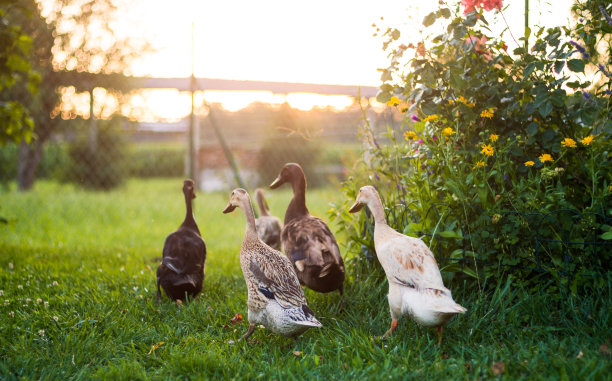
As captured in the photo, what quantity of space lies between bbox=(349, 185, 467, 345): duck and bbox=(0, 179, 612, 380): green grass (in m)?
0.21

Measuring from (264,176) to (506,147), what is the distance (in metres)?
6.21

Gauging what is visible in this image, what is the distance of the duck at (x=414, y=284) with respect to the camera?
2.64 m

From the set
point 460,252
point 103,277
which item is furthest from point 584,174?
point 103,277

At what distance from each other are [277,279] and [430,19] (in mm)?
2152

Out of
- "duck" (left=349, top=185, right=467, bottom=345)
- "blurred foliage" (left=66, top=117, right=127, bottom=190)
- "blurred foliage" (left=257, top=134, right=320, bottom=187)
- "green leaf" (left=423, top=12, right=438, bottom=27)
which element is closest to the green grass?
"duck" (left=349, top=185, right=467, bottom=345)

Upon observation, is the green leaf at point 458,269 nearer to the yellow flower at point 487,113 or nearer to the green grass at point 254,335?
the green grass at point 254,335

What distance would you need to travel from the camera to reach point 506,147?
323 centimetres

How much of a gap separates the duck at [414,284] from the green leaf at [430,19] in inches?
61.0

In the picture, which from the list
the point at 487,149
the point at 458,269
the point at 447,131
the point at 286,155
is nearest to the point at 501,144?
the point at 487,149

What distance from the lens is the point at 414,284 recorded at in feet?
9.24

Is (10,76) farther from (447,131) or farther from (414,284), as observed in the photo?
(414,284)

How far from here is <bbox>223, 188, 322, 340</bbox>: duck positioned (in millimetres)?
2926

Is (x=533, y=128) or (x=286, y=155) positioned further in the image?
(x=286, y=155)

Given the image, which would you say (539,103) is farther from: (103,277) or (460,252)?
(103,277)
